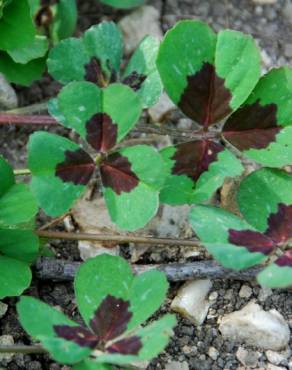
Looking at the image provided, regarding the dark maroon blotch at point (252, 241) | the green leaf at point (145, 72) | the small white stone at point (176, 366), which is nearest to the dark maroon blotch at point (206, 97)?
the green leaf at point (145, 72)

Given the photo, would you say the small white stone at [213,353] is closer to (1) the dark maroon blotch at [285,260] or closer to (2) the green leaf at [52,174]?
(1) the dark maroon blotch at [285,260]

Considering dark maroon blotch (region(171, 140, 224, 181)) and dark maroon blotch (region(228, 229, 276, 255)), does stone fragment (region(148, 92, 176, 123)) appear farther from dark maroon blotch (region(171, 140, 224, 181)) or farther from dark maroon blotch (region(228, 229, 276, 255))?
dark maroon blotch (region(228, 229, 276, 255))

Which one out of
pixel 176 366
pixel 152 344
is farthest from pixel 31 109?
pixel 152 344

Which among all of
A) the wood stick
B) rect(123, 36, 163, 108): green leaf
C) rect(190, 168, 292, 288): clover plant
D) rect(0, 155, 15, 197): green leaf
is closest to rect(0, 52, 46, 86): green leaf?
rect(123, 36, 163, 108): green leaf

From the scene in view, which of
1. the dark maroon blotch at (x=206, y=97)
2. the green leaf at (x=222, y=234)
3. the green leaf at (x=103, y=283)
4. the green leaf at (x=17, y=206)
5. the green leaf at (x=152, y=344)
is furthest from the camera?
the dark maroon blotch at (x=206, y=97)

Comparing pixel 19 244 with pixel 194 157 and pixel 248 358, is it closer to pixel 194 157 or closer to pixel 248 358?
pixel 194 157

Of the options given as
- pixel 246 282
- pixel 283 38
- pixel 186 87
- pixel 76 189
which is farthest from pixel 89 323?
pixel 283 38
